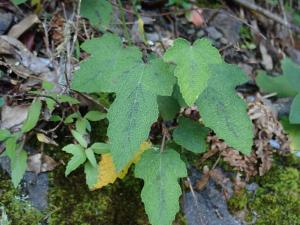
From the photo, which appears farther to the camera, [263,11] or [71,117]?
[263,11]

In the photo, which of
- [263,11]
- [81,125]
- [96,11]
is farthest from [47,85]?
[263,11]

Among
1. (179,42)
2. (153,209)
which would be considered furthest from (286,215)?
(179,42)

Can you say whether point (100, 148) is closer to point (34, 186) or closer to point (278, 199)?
point (34, 186)

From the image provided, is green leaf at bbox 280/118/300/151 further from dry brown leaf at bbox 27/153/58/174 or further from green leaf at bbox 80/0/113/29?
dry brown leaf at bbox 27/153/58/174

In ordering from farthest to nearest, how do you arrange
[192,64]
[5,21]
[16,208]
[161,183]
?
[5,21]
[16,208]
[161,183]
[192,64]

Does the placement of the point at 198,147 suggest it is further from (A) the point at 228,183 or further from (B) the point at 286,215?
(B) the point at 286,215

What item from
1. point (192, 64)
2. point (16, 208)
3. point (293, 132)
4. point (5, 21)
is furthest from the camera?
point (5, 21)

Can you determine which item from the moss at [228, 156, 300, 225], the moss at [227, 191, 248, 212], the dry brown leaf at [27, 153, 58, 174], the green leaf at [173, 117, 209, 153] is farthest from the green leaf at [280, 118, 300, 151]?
the dry brown leaf at [27, 153, 58, 174]
